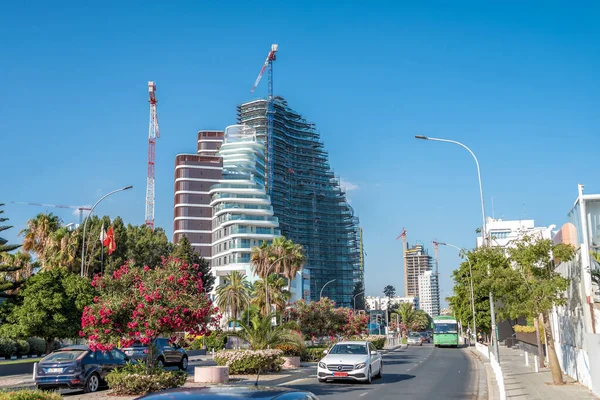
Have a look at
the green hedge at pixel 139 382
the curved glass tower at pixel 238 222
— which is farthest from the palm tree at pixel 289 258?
the curved glass tower at pixel 238 222

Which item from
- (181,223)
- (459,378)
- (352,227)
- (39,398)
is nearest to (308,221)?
(352,227)

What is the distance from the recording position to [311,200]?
614 feet

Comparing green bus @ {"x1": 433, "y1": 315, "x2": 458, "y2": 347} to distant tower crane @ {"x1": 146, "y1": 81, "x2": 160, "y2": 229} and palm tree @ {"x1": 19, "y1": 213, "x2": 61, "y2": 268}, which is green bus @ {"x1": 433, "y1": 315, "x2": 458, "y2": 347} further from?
distant tower crane @ {"x1": 146, "y1": 81, "x2": 160, "y2": 229}

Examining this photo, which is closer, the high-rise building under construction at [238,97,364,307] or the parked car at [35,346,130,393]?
the parked car at [35,346,130,393]

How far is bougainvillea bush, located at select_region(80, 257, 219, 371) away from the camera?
60.4ft

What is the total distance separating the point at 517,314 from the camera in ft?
65.4

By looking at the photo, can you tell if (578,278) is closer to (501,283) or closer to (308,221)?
(501,283)

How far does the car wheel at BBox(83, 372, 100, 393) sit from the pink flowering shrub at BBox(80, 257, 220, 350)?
201 cm

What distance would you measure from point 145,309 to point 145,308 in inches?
1.2

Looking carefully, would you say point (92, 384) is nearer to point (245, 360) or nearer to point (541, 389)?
point (245, 360)

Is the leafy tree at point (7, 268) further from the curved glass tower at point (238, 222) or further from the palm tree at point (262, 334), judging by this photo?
the curved glass tower at point (238, 222)

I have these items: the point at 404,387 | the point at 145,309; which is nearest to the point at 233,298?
the point at 404,387

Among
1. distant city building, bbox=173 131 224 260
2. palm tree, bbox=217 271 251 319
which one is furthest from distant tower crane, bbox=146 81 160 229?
palm tree, bbox=217 271 251 319

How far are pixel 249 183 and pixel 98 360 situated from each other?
10588cm
